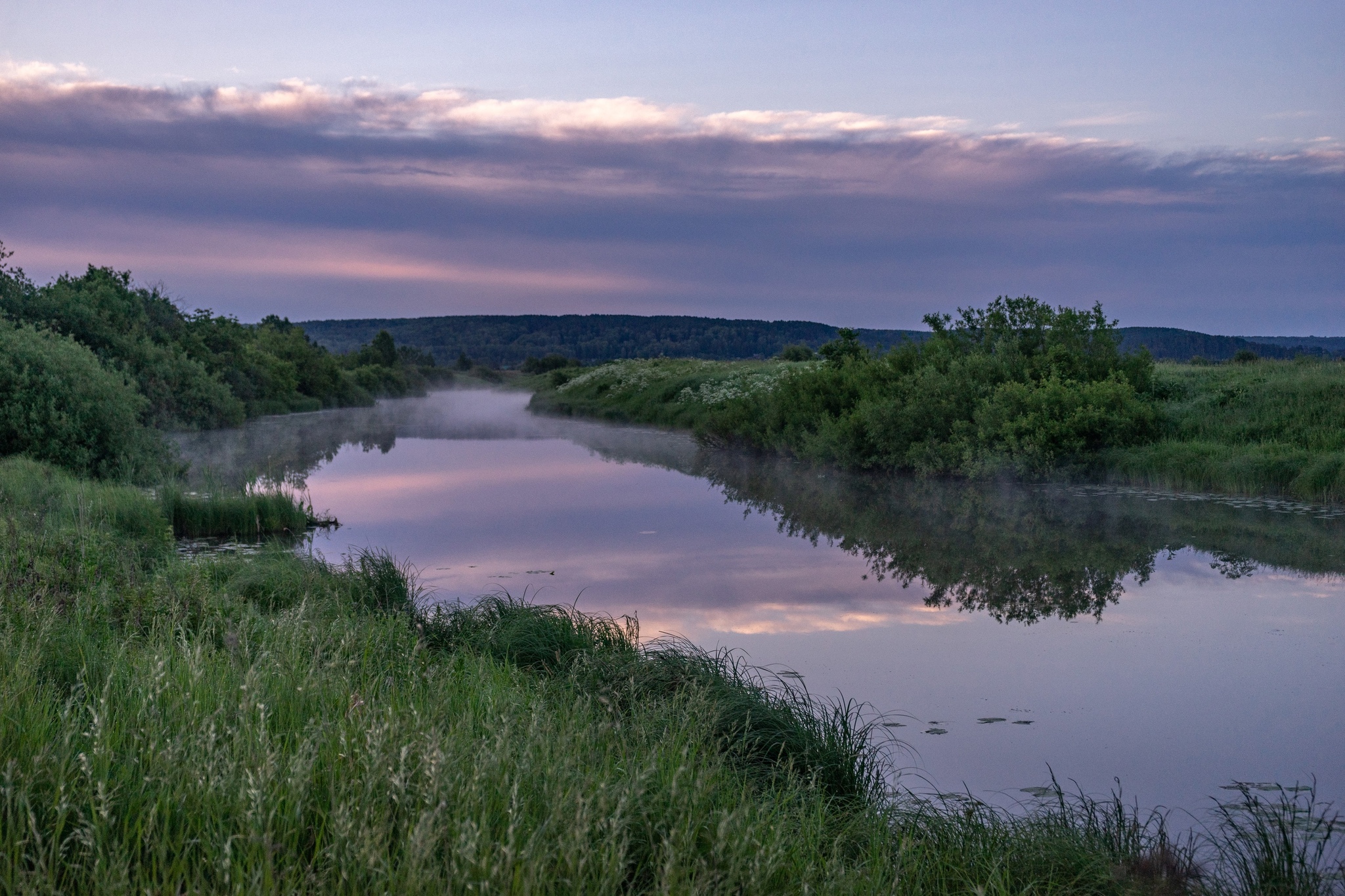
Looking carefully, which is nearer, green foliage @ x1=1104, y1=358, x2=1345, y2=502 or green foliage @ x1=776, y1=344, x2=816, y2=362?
green foliage @ x1=1104, y1=358, x2=1345, y2=502

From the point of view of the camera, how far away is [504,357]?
351 ft

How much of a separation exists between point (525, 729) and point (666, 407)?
34.5 metres

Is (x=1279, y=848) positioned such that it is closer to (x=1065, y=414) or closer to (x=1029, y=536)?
(x=1029, y=536)

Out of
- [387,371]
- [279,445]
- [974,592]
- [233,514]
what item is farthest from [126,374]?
[387,371]

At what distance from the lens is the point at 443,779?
2.85 metres

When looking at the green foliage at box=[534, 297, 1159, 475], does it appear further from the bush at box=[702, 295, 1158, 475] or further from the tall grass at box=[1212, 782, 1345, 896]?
the tall grass at box=[1212, 782, 1345, 896]

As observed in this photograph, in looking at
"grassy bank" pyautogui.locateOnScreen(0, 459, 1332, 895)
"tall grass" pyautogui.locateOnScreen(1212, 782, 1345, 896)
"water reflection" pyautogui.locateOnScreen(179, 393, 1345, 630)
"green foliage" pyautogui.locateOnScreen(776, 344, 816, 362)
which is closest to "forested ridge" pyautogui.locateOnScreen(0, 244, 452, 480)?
"water reflection" pyautogui.locateOnScreen(179, 393, 1345, 630)

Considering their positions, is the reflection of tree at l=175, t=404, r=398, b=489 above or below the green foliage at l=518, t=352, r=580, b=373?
below

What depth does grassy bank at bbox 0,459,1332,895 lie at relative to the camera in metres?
2.62

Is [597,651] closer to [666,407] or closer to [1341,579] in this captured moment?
[1341,579]

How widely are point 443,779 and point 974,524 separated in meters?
13.1

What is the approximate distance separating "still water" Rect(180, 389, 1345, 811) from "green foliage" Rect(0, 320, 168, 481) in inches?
81.1

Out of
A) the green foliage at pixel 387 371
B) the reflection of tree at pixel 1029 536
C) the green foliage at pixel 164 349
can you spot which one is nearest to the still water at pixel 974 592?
the reflection of tree at pixel 1029 536

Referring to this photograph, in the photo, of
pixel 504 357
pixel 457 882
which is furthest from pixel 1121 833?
pixel 504 357
